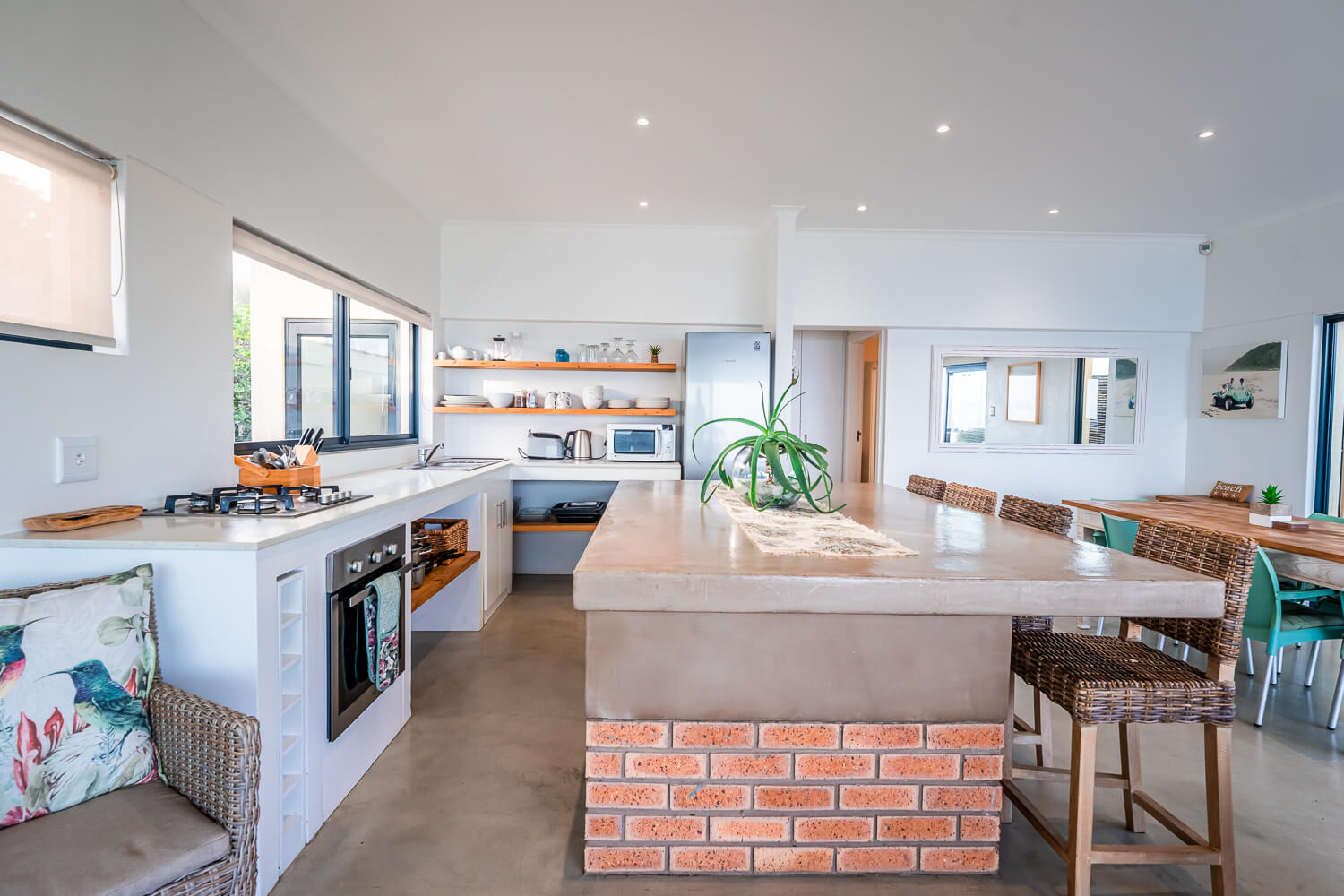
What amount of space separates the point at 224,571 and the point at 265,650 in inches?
9.0

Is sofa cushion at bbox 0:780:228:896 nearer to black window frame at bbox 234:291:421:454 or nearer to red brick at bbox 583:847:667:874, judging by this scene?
red brick at bbox 583:847:667:874

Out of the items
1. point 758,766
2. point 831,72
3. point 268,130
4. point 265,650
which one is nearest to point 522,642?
point 265,650

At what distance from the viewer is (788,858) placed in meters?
1.54

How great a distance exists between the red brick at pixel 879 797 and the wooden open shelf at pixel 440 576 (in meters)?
1.86

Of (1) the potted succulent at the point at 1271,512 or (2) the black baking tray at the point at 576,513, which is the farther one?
(2) the black baking tray at the point at 576,513

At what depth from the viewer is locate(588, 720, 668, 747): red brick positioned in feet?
4.87

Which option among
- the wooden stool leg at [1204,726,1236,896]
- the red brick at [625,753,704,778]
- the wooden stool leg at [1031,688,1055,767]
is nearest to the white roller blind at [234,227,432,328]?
the red brick at [625,753,704,778]

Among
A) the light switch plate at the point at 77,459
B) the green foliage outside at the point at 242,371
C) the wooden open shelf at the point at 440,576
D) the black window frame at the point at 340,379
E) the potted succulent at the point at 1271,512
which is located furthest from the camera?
the black window frame at the point at 340,379

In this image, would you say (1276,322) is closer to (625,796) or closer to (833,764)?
(833,764)

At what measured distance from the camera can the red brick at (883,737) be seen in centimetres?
150

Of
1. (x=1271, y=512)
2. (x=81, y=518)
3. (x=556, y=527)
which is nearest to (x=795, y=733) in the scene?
(x=81, y=518)

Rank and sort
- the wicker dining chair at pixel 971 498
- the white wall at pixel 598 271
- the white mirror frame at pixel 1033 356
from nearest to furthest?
the wicker dining chair at pixel 971 498
the white wall at pixel 598 271
the white mirror frame at pixel 1033 356

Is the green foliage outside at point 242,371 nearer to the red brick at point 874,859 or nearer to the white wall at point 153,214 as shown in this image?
the white wall at point 153,214

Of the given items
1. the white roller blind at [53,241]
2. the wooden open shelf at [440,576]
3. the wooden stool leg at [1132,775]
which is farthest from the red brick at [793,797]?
the white roller blind at [53,241]
